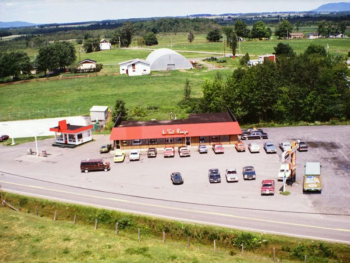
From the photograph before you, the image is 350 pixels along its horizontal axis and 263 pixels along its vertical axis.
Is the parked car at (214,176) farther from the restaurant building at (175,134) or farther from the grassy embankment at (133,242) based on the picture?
the restaurant building at (175,134)

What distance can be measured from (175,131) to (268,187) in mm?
22593

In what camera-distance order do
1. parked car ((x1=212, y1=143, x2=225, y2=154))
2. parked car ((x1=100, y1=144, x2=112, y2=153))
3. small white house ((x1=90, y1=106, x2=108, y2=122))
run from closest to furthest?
parked car ((x1=212, y1=143, x2=225, y2=154))
parked car ((x1=100, y1=144, x2=112, y2=153))
small white house ((x1=90, y1=106, x2=108, y2=122))

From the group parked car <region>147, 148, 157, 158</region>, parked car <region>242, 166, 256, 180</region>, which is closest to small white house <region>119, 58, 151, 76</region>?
parked car <region>147, 148, 157, 158</region>

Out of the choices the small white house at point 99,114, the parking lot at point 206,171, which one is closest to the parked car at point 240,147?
the parking lot at point 206,171

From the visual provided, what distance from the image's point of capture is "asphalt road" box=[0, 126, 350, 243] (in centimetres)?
3956

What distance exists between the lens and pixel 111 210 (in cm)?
4288

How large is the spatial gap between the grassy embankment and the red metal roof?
75.2 ft

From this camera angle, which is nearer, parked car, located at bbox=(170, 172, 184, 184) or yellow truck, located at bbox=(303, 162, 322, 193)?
yellow truck, located at bbox=(303, 162, 322, 193)

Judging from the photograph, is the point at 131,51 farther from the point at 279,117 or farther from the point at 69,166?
the point at 69,166

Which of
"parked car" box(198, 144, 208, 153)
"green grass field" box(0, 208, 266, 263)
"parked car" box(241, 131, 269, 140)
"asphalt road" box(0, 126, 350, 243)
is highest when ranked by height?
"parked car" box(241, 131, 269, 140)

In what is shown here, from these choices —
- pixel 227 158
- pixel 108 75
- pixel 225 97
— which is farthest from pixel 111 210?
pixel 108 75

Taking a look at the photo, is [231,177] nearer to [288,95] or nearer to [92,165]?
[92,165]

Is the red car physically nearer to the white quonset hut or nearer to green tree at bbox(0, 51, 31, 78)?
the white quonset hut

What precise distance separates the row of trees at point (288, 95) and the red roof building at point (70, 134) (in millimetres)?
24485
